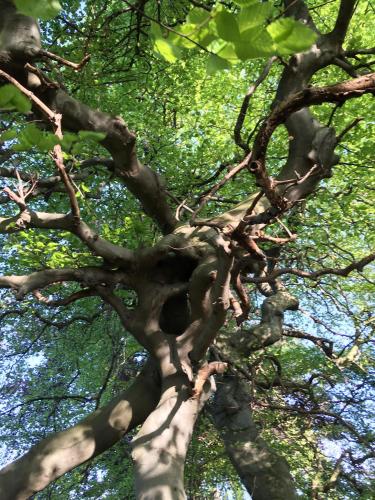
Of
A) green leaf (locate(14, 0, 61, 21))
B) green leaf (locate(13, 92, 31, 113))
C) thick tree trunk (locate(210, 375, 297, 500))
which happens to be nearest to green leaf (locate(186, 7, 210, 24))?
green leaf (locate(14, 0, 61, 21))

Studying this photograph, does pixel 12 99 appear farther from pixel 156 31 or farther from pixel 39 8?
pixel 156 31

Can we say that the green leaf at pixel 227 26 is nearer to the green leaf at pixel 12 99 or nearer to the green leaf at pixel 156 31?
the green leaf at pixel 156 31

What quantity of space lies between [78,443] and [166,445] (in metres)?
1.15

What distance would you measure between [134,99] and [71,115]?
414cm

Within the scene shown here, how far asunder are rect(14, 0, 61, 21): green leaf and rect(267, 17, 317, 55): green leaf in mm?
473

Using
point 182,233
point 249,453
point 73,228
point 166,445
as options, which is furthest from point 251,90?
point 249,453

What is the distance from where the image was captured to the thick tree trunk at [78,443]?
446 centimetres

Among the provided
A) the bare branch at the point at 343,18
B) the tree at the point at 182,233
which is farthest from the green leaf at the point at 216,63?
the bare branch at the point at 343,18

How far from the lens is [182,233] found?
5602 millimetres

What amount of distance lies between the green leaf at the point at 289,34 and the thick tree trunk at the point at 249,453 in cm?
634

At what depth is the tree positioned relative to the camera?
289cm

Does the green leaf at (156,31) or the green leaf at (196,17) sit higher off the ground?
the green leaf at (156,31)

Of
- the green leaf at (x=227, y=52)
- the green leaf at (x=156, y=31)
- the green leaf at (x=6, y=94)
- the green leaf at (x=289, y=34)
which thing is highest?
the green leaf at (x=6, y=94)

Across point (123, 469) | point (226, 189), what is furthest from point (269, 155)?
point (123, 469)
